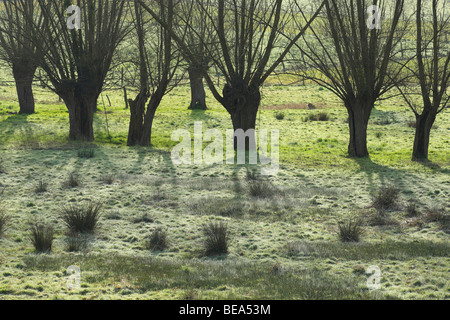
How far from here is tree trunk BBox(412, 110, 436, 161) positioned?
764 inches

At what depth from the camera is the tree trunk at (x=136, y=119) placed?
22.2 m

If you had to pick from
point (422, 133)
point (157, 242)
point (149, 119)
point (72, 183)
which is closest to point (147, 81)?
point (149, 119)

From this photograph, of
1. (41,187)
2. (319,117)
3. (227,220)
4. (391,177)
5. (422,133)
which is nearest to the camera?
(227,220)

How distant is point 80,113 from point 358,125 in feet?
36.7

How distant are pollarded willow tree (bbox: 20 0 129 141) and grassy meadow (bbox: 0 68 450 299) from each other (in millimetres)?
1644

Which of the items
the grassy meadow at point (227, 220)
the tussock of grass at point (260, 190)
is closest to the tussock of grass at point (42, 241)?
the grassy meadow at point (227, 220)

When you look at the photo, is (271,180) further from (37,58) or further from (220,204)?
(37,58)

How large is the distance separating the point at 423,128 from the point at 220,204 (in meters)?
9.87

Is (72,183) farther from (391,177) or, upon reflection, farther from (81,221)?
(391,177)

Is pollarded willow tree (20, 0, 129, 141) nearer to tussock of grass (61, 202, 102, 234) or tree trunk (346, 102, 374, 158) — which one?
tree trunk (346, 102, 374, 158)

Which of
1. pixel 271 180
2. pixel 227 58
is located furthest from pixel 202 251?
pixel 227 58

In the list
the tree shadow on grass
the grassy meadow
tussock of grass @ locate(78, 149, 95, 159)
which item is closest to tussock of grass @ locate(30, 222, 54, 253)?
the grassy meadow

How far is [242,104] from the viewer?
67.7 ft

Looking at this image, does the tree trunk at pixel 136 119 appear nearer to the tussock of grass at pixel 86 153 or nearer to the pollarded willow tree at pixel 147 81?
the pollarded willow tree at pixel 147 81
